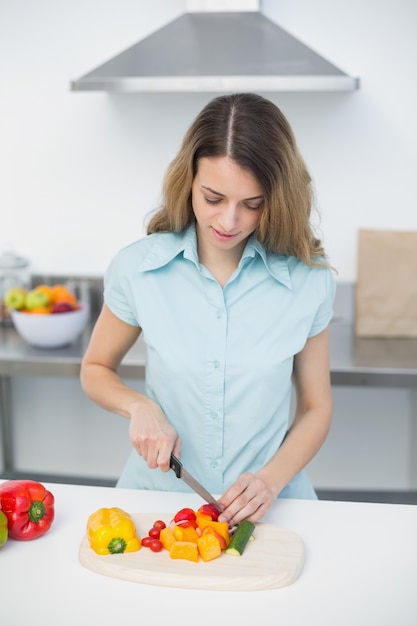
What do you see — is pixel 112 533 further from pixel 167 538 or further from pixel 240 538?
pixel 240 538

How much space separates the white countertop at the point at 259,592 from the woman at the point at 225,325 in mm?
173

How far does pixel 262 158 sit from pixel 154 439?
50cm

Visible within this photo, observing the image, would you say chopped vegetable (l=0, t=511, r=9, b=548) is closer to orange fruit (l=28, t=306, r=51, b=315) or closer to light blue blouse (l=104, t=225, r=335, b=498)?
light blue blouse (l=104, t=225, r=335, b=498)

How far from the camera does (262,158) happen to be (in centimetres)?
136

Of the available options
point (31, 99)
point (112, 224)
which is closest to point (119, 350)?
point (112, 224)

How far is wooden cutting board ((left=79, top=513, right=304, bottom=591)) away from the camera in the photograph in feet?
3.72

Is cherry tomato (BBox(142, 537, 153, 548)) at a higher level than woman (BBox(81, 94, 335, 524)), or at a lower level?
lower

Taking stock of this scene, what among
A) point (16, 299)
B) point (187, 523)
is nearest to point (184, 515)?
point (187, 523)

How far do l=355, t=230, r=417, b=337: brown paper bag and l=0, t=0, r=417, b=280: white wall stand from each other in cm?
13

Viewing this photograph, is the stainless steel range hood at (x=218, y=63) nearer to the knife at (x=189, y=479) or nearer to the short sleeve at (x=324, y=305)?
the short sleeve at (x=324, y=305)

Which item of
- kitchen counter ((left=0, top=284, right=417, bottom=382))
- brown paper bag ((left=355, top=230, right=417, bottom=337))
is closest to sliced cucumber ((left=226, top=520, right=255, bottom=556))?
kitchen counter ((left=0, top=284, right=417, bottom=382))

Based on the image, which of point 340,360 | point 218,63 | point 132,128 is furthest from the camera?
point 132,128

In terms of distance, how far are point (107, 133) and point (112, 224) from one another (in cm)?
32

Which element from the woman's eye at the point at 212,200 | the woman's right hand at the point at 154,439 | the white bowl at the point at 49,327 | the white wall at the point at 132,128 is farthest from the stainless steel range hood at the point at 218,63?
the woman's right hand at the point at 154,439
